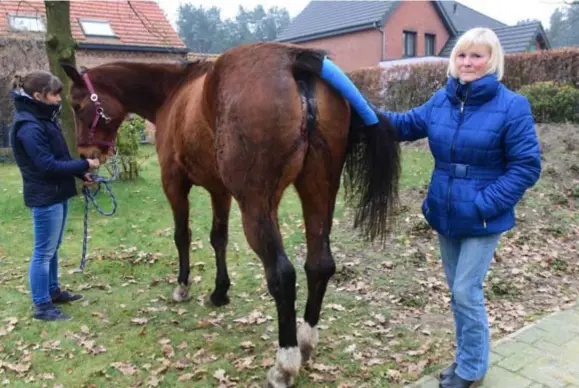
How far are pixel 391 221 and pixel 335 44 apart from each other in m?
26.6

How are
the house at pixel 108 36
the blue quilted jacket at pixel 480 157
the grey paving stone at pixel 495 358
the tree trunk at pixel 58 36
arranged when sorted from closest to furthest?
1. the blue quilted jacket at pixel 480 157
2. the grey paving stone at pixel 495 358
3. the tree trunk at pixel 58 36
4. the house at pixel 108 36

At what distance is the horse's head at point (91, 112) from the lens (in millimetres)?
4180

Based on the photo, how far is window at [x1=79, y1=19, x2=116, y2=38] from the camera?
1862 centimetres

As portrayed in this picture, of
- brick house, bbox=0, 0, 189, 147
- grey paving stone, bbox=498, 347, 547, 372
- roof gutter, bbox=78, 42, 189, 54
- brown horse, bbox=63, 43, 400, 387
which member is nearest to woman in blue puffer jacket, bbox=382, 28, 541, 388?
grey paving stone, bbox=498, 347, 547, 372

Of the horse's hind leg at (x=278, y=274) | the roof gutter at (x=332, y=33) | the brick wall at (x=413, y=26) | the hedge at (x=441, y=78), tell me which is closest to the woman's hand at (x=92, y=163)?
the horse's hind leg at (x=278, y=274)

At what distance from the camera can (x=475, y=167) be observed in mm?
2496

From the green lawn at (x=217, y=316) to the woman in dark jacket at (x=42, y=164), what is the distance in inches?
23.6

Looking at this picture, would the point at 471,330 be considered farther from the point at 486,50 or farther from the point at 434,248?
the point at 434,248

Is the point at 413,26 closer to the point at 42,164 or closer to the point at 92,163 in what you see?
the point at 92,163

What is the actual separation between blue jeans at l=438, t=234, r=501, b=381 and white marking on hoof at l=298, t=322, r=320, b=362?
943 mm

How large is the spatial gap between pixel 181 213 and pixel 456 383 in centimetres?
260

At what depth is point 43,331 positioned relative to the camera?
149 inches

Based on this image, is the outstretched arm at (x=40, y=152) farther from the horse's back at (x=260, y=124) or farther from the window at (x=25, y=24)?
the window at (x=25, y=24)

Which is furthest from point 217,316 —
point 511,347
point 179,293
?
point 511,347
